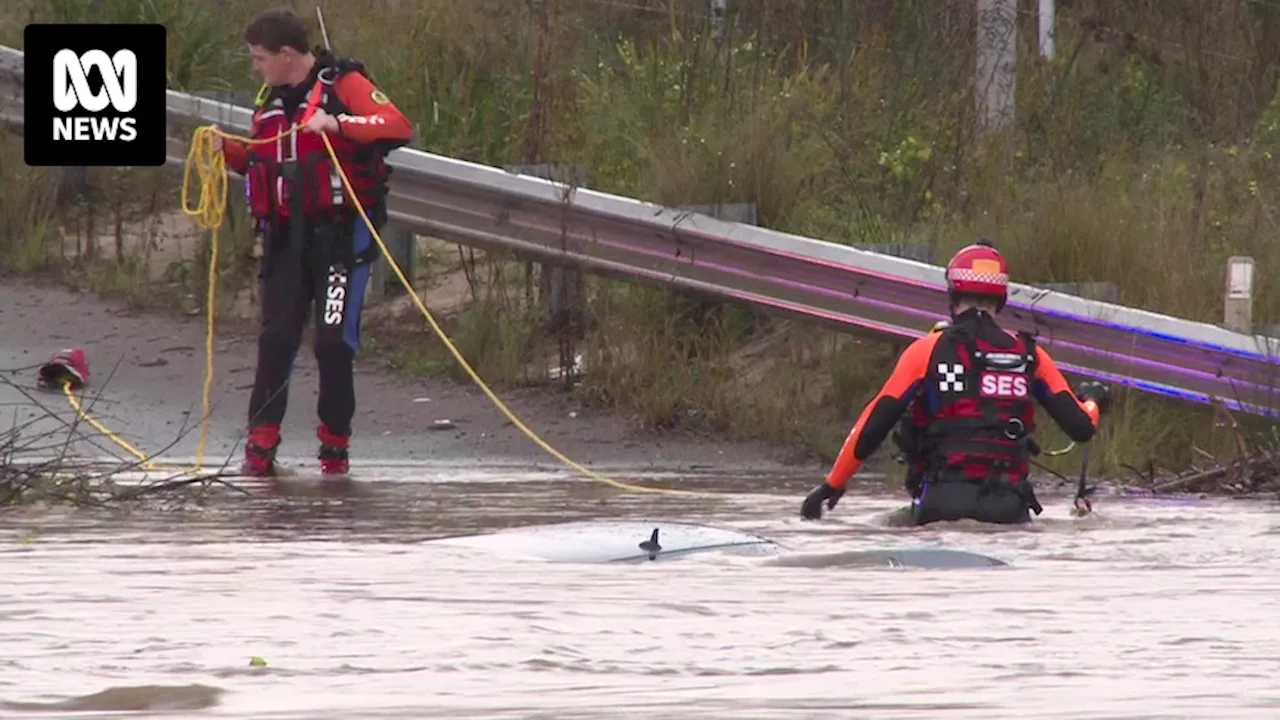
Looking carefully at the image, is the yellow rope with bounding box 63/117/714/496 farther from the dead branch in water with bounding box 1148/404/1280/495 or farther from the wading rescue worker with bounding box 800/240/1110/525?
the dead branch in water with bounding box 1148/404/1280/495

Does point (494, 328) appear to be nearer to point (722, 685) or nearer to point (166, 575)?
point (166, 575)

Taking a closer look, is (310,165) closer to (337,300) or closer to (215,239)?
(337,300)

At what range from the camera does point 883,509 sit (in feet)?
33.0

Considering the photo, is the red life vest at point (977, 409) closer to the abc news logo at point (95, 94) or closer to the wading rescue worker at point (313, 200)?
the wading rescue worker at point (313, 200)

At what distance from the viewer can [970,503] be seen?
9414 mm

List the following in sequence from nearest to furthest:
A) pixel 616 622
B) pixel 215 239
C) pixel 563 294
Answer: pixel 616 622 < pixel 215 239 < pixel 563 294

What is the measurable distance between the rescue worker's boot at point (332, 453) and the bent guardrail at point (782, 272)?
1.80 m

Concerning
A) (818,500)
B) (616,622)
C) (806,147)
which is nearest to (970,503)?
(818,500)

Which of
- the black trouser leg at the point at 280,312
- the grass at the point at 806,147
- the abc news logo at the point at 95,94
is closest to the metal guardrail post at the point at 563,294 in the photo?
the grass at the point at 806,147

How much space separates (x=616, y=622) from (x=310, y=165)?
17.0ft

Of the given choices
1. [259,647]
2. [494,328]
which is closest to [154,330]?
[494,328]

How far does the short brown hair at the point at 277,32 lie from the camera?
11.4 m

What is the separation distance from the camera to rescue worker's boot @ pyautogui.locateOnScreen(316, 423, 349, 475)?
1121 cm

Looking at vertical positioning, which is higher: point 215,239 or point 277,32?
point 277,32
